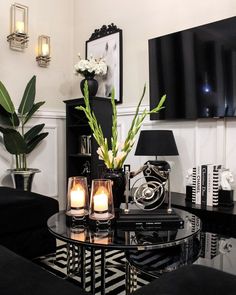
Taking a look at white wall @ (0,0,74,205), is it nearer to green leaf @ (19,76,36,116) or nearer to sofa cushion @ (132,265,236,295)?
green leaf @ (19,76,36,116)

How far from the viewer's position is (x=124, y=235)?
1421 mm

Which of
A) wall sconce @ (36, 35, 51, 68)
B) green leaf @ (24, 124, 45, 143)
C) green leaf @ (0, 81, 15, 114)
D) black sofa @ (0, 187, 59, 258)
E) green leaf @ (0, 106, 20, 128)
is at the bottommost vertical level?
black sofa @ (0, 187, 59, 258)

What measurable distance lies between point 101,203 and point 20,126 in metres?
2.37

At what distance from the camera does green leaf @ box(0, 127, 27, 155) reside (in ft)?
10.3

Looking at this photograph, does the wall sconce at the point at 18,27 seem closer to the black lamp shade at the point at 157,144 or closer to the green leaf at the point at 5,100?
the green leaf at the point at 5,100

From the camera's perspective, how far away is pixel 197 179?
242 cm

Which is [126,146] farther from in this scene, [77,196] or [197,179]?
[197,179]

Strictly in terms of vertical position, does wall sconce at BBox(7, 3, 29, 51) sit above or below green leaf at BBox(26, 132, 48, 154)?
above

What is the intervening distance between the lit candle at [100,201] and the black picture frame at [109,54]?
2.11 meters

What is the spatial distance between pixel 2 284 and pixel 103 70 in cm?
272

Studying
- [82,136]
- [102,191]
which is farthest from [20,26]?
[102,191]

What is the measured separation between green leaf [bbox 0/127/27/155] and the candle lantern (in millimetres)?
1785

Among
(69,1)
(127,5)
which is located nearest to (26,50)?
(69,1)

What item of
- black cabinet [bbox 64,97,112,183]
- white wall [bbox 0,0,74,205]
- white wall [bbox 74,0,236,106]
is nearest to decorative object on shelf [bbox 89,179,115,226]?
black cabinet [bbox 64,97,112,183]
